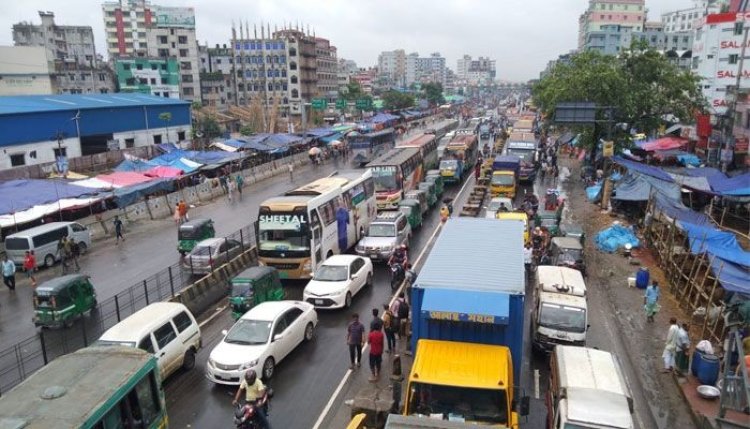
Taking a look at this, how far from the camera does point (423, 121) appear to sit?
111m

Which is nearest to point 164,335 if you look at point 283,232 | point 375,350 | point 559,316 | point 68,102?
point 375,350

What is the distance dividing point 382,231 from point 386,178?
8.74 m

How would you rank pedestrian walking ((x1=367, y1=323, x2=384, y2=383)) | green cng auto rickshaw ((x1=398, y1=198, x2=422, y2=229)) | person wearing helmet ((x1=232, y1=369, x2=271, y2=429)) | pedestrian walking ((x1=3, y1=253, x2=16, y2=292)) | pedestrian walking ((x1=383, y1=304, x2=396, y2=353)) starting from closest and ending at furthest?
person wearing helmet ((x1=232, y1=369, x2=271, y2=429)), pedestrian walking ((x1=367, y1=323, x2=384, y2=383)), pedestrian walking ((x1=383, y1=304, x2=396, y2=353)), pedestrian walking ((x1=3, y1=253, x2=16, y2=292)), green cng auto rickshaw ((x1=398, y1=198, x2=422, y2=229))

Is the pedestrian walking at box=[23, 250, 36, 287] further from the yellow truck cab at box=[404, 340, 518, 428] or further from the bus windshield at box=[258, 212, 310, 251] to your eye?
the yellow truck cab at box=[404, 340, 518, 428]

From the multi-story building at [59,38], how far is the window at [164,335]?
346ft

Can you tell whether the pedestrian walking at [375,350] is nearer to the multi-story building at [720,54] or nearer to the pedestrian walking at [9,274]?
the pedestrian walking at [9,274]

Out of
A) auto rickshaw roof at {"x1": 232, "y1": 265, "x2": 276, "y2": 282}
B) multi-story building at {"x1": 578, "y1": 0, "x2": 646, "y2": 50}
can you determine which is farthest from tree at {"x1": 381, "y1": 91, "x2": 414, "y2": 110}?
auto rickshaw roof at {"x1": 232, "y1": 265, "x2": 276, "y2": 282}

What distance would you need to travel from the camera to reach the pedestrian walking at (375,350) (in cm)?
1334

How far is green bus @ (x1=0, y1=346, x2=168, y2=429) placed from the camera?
298 inches

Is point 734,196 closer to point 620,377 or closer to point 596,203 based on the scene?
point 596,203

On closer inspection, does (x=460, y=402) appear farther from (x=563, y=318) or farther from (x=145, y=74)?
(x=145, y=74)

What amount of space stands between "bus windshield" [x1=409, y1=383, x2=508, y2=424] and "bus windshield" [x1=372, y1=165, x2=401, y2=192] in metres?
22.9

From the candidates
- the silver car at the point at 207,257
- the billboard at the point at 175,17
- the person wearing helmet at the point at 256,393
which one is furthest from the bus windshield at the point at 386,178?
the billboard at the point at 175,17

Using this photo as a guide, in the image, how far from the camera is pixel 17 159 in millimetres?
40156
